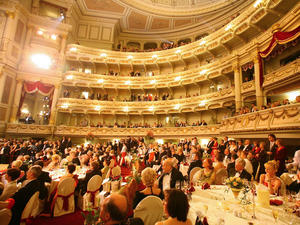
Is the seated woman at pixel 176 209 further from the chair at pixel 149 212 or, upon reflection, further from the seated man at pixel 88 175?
the seated man at pixel 88 175

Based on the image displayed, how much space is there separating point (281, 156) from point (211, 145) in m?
4.61

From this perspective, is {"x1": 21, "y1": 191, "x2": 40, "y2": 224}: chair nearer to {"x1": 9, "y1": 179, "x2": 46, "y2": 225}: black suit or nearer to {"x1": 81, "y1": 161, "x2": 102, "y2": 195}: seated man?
{"x1": 9, "y1": 179, "x2": 46, "y2": 225}: black suit

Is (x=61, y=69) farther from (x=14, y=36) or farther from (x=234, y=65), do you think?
(x=234, y=65)

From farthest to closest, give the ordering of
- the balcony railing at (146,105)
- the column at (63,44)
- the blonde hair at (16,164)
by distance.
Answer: the column at (63,44)
the balcony railing at (146,105)
the blonde hair at (16,164)

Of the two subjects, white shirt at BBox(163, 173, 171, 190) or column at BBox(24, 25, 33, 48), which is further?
column at BBox(24, 25, 33, 48)

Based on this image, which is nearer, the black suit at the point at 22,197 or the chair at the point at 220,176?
the black suit at the point at 22,197

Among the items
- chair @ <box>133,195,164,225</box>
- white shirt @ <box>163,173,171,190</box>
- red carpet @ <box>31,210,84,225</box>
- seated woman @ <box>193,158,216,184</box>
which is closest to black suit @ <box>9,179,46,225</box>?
red carpet @ <box>31,210,84,225</box>

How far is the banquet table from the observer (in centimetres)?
209

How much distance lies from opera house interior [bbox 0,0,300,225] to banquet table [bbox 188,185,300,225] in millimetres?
21

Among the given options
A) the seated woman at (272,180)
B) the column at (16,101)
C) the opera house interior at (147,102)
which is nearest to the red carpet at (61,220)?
the opera house interior at (147,102)

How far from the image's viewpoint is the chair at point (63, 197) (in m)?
4.22

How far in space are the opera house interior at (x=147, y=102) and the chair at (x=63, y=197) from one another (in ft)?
0.08

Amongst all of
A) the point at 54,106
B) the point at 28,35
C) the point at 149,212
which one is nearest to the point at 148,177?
the point at 149,212

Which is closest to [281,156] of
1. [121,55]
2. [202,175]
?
[202,175]
